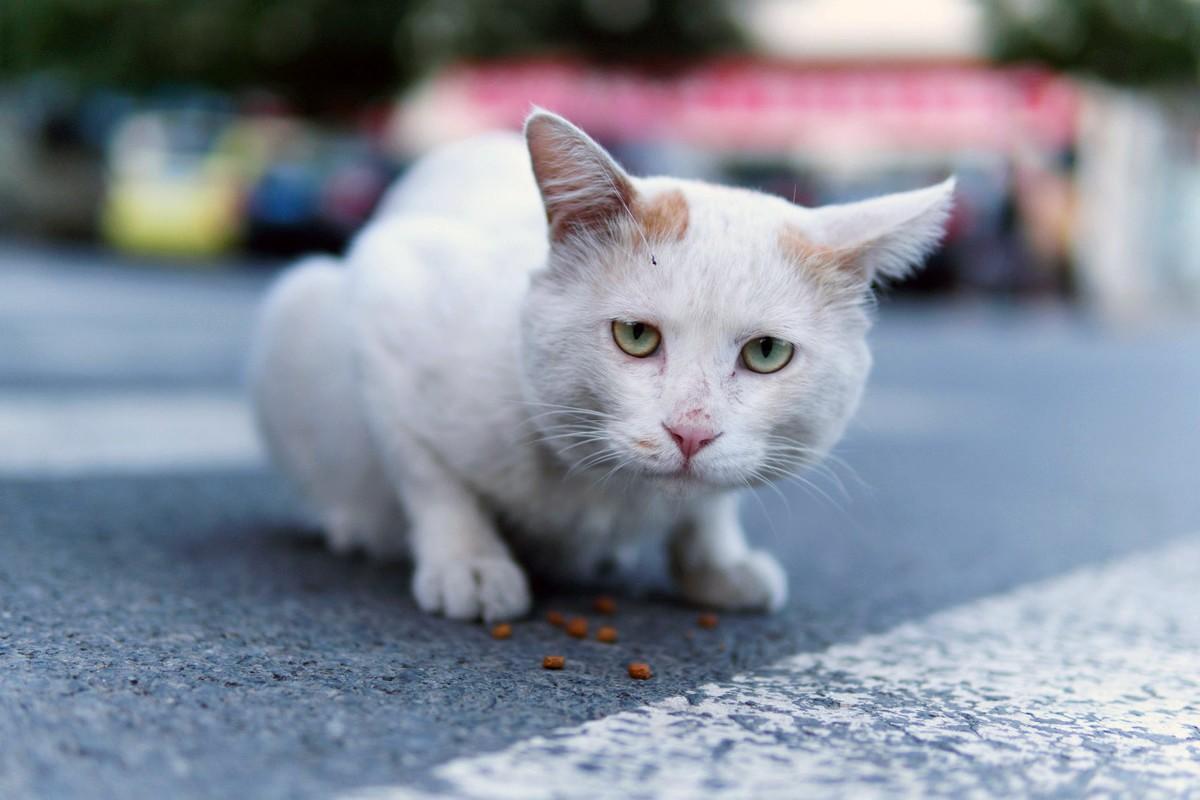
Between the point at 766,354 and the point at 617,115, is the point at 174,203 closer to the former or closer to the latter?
the point at 617,115

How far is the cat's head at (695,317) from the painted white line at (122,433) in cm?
174

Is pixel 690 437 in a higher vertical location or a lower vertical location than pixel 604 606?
higher

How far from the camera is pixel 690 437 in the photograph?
194 cm

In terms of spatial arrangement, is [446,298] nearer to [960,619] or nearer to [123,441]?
[960,619]

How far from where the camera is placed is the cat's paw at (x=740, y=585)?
8.20 ft

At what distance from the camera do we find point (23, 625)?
197 cm

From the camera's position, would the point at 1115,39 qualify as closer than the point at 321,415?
No

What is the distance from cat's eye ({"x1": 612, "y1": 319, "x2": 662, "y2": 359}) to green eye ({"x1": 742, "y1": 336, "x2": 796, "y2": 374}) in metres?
0.14

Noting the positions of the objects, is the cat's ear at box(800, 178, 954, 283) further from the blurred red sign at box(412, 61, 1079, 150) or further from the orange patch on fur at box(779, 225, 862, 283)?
the blurred red sign at box(412, 61, 1079, 150)

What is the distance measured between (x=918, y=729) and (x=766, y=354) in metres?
0.60

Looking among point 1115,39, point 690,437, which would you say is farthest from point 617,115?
point 690,437

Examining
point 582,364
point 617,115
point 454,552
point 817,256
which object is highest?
point 617,115

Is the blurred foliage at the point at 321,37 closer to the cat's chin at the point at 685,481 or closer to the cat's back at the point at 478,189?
the cat's back at the point at 478,189

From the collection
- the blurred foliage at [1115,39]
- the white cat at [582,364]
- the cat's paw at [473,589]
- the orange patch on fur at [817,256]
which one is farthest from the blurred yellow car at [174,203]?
the blurred foliage at [1115,39]
